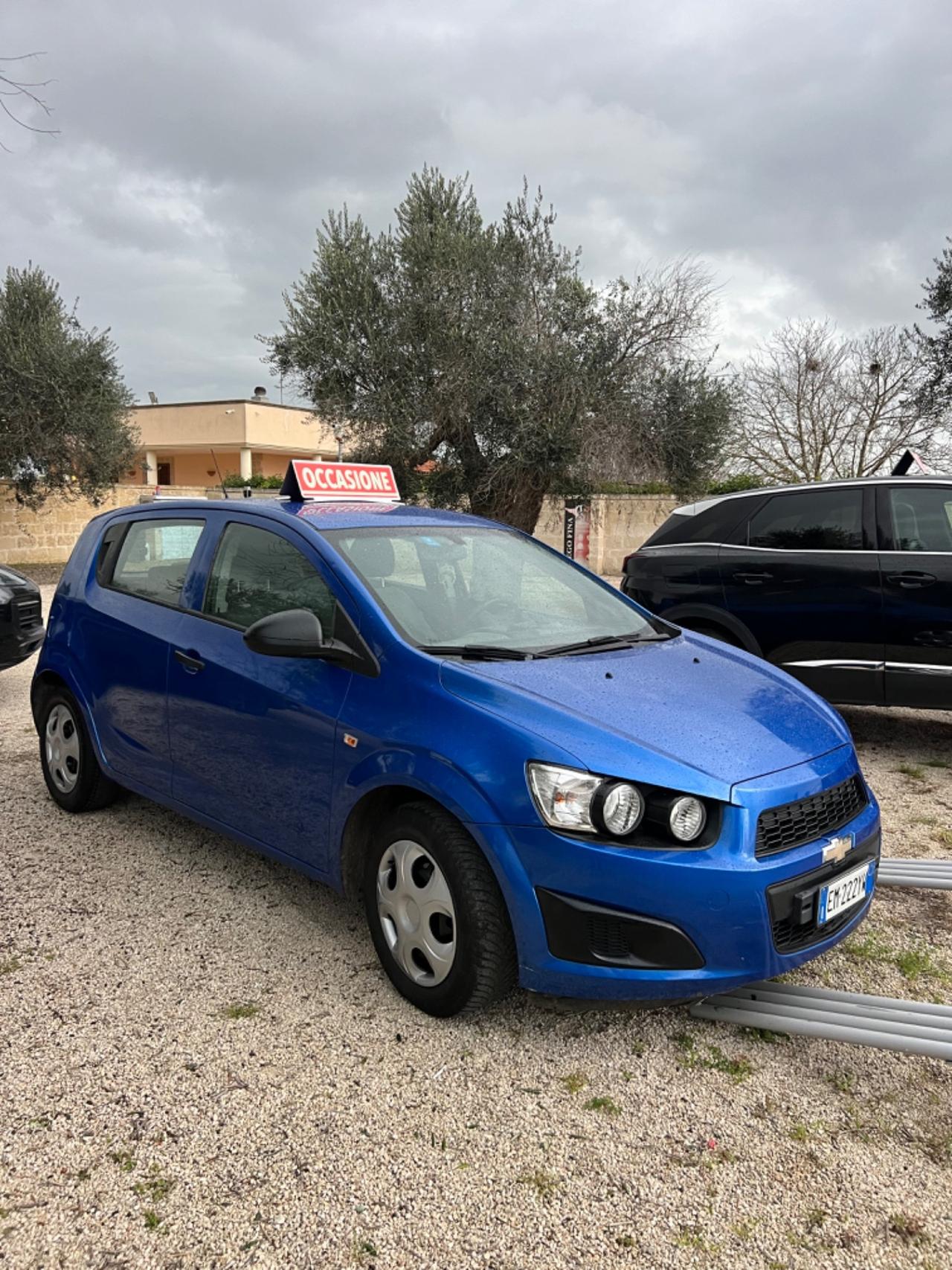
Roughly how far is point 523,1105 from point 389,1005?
1.99 ft

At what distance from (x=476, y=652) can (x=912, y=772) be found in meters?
3.73

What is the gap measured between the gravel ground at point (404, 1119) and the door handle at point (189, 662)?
94 cm

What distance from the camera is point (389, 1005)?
2.88 metres

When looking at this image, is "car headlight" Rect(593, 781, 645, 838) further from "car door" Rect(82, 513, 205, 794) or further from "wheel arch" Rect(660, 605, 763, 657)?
"wheel arch" Rect(660, 605, 763, 657)

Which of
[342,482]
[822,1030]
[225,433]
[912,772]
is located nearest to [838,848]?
[822,1030]

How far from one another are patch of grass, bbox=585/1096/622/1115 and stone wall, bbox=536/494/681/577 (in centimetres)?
1911

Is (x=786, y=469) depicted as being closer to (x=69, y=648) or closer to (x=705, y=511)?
(x=705, y=511)

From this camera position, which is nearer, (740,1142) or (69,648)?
(740,1142)

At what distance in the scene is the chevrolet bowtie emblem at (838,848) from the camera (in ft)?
8.66

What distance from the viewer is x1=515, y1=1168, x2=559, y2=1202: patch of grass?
83.6 inches

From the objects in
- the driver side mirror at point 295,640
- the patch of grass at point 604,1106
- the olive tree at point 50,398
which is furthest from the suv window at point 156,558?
the olive tree at point 50,398

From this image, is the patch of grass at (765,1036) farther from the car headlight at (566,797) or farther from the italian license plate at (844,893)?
the car headlight at (566,797)

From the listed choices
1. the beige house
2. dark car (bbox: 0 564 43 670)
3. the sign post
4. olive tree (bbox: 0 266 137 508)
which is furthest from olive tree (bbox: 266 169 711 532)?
the beige house

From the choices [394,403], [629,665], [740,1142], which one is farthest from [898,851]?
[394,403]
